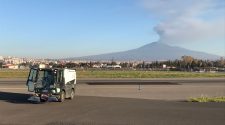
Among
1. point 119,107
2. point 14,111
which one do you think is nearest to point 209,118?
point 119,107

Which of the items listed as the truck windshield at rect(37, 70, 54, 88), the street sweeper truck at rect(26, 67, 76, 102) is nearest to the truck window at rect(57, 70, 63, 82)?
the street sweeper truck at rect(26, 67, 76, 102)

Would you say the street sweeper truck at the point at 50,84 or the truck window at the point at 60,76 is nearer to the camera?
the street sweeper truck at the point at 50,84

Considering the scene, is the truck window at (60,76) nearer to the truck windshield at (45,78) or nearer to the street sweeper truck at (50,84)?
the street sweeper truck at (50,84)

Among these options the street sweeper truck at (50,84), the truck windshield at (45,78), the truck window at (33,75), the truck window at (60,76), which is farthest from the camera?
the truck window at (33,75)

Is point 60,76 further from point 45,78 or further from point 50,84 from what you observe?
point 45,78

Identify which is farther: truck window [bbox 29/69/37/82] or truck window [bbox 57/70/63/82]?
truck window [bbox 29/69/37/82]

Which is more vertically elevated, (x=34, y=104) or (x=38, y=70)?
(x=38, y=70)

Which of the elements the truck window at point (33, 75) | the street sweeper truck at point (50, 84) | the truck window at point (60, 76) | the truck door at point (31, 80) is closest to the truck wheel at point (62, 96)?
the street sweeper truck at point (50, 84)

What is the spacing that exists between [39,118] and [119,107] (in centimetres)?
603

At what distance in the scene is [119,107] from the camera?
22766 millimetres

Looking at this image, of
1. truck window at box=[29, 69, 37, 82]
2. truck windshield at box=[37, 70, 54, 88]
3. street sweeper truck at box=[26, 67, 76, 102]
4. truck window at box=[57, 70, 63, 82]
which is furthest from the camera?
truck window at box=[29, 69, 37, 82]

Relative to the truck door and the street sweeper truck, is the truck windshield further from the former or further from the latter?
the truck door

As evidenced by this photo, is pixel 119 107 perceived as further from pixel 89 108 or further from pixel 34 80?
pixel 34 80

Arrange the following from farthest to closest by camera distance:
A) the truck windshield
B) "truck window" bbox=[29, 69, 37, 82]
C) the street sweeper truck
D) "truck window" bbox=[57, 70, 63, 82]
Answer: "truck window" bbox=[29, 69, 37, 82] < "truck window" bbox=[57, 70, 63, 82] < the truck windshield < the street sweeper truck
